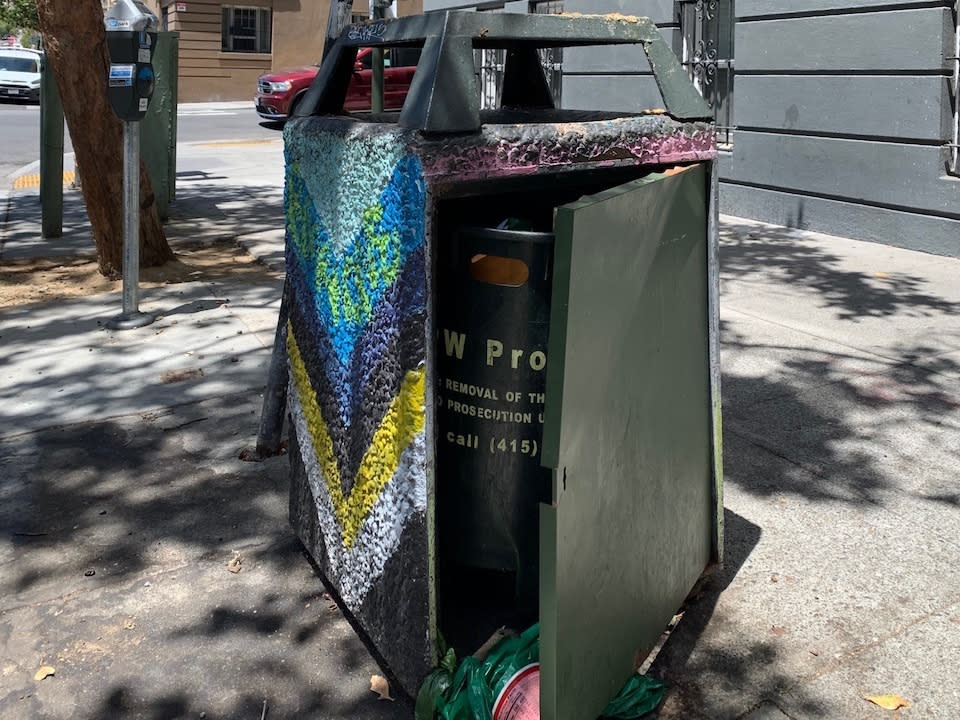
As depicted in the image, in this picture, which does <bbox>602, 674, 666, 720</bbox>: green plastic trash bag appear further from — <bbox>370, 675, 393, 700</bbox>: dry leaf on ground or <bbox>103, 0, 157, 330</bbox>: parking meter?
<bbox>103, 0, 157, 330</bbox>: parking meter

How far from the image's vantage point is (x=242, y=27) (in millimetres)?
35094

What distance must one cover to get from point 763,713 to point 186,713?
146cm

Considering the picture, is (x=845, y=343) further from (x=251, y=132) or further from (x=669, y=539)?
(x=251, y=132)

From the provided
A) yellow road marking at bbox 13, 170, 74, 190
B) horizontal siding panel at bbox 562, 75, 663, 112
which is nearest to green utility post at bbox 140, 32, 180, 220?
yellow road marking at bbox 13, 170, 74, 190

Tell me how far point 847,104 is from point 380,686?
769 centimetres

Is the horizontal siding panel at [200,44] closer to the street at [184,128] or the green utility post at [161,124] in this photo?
the street at [184,128]

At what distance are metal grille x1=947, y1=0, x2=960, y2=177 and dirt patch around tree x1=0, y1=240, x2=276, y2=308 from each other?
5.26 meters

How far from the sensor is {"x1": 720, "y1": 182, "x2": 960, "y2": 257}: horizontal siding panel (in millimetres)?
8320

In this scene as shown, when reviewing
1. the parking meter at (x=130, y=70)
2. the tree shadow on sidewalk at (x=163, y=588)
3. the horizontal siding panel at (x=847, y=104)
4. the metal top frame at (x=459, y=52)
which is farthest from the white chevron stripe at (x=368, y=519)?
the horizontal siding panel at (x=847, y=104)

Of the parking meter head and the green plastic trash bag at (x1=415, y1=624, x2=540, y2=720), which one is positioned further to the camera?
the parking meter head

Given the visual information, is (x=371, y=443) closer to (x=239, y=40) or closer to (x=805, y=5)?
(x=805, y=5)

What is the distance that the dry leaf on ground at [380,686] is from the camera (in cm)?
279

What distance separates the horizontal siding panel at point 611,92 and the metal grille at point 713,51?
1.62 ft

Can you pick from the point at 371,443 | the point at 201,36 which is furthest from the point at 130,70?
the point at 201,36
